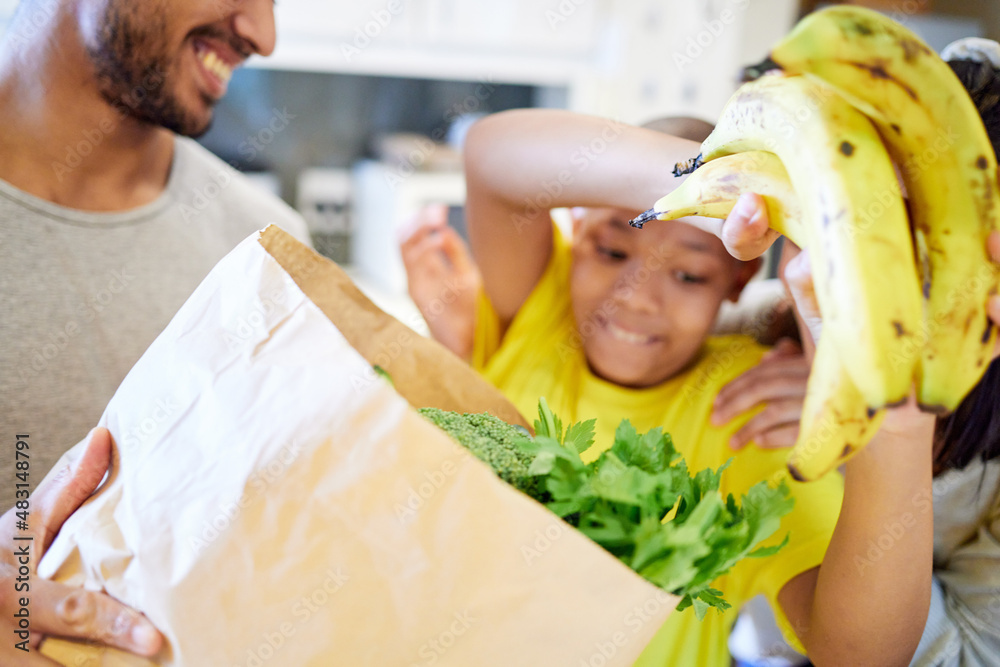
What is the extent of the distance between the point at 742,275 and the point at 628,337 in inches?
8.7

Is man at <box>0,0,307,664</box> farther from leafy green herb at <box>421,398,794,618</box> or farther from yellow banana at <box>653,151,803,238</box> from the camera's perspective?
yellow banana at <box>653,151,803,238</box>

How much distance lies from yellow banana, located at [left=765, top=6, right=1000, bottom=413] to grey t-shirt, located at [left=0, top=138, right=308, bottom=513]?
89 centimetres

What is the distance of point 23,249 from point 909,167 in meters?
0.97

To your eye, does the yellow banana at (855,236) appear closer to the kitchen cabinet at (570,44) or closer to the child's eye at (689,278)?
the child's eye at (689,278)

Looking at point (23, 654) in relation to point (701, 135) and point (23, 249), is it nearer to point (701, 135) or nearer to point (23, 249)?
point (23, 249)

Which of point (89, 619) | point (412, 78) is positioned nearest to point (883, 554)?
point (89, 619)

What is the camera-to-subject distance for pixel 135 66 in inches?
35.1

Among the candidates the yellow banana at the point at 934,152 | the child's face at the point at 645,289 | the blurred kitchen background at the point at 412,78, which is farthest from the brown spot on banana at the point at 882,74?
the blurred kitchen background at the point at 412,78

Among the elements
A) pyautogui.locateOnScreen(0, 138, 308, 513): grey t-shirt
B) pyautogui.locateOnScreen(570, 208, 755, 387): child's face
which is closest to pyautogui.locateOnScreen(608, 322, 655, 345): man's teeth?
pyautogui.locateOnScreen(570, 208, 755, 387): child's face

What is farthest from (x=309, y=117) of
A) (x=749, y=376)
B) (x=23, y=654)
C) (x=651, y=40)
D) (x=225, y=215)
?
(x=23, y=654)

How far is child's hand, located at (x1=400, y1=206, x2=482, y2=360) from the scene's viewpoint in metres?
1.19

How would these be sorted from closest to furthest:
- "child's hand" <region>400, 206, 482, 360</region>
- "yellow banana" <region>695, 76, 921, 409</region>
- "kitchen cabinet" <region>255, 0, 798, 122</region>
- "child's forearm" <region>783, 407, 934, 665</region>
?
"yellow banana" <region>695, 76, 921, 409</region> → "child's forearm" <region>783, 407, 934, 665</region> → "child's hand" <region>400, 206, 482, 360</region> → "kitchen cabinet" <region>255, 0, 798, 122</region>

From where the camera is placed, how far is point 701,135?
0.92 m

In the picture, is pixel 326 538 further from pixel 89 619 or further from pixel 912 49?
pixel 912 49
